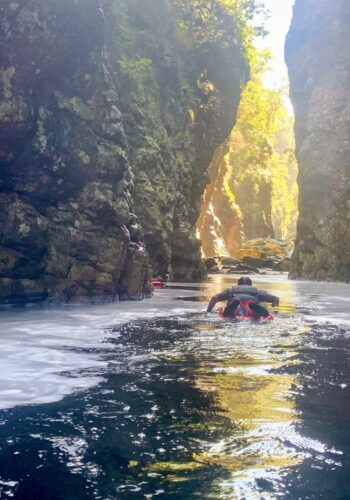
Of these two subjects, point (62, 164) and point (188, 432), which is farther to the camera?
point (62, 164)

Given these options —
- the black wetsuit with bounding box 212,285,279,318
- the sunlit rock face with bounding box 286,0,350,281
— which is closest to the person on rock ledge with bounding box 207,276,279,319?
the black wetsuit with bounding box 212,285,279,318

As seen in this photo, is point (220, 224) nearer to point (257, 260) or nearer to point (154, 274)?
point (257, 260)

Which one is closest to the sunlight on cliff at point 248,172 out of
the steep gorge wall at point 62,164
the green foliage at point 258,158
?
the green foliage at point 258,158

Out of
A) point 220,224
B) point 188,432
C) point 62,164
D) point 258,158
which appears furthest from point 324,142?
point 188,432

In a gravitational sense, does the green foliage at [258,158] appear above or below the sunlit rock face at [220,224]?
above

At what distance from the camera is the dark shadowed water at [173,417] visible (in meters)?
2.96

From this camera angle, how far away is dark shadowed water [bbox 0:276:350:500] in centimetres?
296

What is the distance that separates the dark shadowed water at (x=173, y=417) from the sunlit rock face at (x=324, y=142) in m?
24.8

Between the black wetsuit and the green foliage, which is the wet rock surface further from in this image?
the black wetsuit

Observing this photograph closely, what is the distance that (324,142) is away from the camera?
33.7 m

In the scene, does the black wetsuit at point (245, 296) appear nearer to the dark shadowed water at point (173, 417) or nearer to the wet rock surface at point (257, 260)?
the dark shadowed water at point (173, 417)

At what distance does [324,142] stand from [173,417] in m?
32.2

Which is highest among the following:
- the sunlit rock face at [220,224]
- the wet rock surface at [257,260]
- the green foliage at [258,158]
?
the green foliage at [258,158]

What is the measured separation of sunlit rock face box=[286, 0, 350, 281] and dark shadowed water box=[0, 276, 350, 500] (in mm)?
24833
